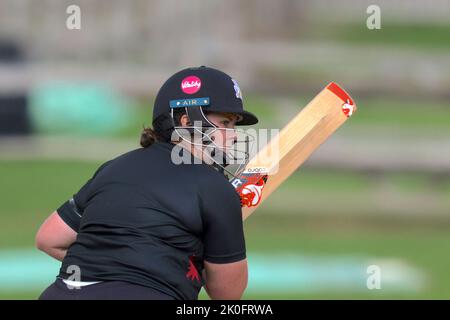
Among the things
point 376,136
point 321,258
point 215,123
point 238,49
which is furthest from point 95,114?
point 215,123

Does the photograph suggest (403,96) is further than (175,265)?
Yes

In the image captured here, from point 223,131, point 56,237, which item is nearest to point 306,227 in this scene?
point 56,237

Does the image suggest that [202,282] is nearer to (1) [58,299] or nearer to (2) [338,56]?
(1) [58,299]

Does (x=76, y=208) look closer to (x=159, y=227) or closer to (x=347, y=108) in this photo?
(x=159, y=227)

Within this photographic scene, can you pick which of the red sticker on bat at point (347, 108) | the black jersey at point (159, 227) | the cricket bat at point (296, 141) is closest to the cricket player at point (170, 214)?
the black jersey at point (159, 227)

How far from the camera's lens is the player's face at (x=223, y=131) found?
12.4 ft

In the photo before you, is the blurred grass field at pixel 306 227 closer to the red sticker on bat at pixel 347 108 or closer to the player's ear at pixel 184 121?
the red sticker on bat at pixel 347 108

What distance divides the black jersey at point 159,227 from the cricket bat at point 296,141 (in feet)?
2.21

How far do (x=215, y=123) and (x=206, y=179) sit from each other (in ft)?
0.96

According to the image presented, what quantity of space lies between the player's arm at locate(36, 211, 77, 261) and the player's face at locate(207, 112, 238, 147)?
26.1 inches

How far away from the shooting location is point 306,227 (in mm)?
12406

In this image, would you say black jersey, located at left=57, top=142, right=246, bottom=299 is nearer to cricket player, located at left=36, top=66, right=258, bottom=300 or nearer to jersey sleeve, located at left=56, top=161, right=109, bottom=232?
cricket player, located at left=36, top=66, right=258, bottom=300

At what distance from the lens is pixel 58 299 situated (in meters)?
3.59

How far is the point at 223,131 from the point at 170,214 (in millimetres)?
425
